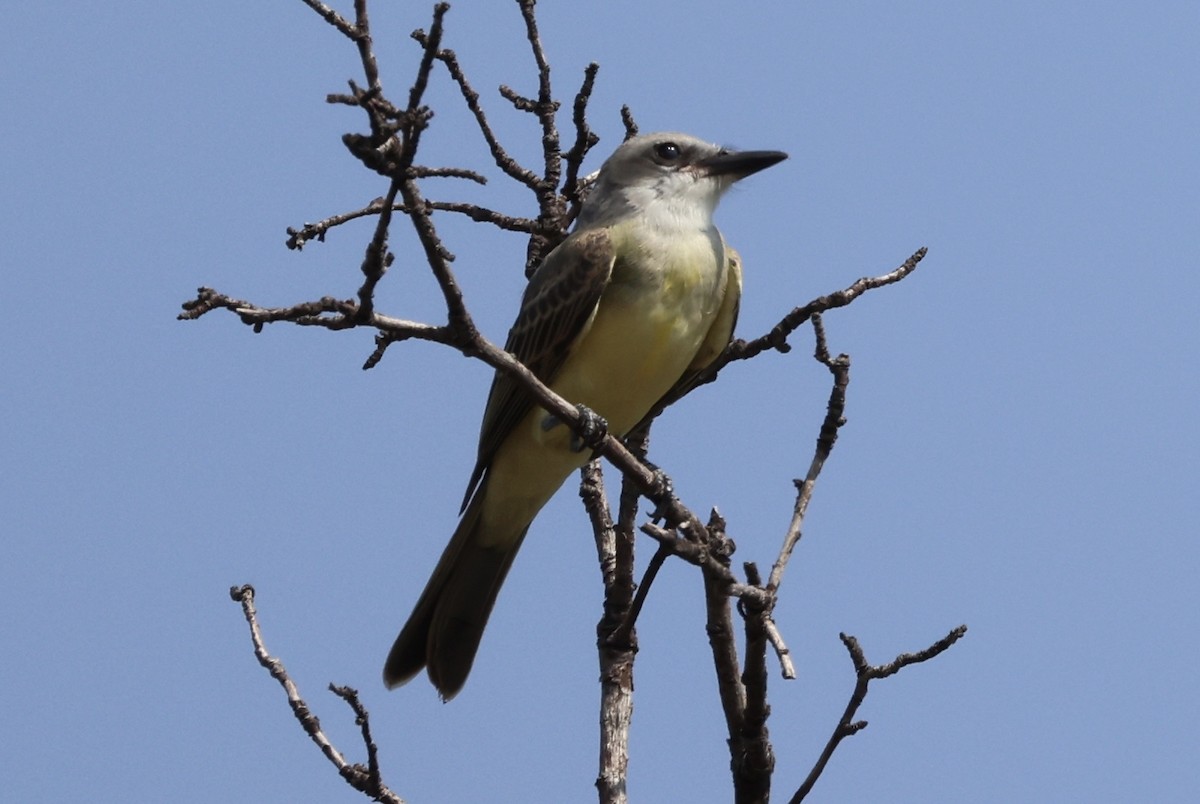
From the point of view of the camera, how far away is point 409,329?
3.77m

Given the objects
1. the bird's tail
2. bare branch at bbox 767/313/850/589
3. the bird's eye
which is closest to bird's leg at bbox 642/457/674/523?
bare branch at bbox 767/313/850/589

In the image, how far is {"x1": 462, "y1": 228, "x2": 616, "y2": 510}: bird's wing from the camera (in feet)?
20.9

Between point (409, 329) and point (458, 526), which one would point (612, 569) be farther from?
point (409, 329)

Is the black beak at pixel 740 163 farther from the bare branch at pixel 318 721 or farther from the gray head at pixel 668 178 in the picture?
the bare branch at pixel 318 721

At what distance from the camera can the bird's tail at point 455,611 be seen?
22.2 feet

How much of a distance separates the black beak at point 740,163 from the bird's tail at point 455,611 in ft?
6.41

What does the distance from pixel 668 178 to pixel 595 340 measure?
3.86ft

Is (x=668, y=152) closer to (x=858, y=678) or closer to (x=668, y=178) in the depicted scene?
(x=668, y=178)

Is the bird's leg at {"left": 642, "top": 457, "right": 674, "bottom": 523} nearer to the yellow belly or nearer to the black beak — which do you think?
the yellow belly

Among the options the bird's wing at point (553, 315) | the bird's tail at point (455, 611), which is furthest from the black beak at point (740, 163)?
the bird's tail at point (455, 611)

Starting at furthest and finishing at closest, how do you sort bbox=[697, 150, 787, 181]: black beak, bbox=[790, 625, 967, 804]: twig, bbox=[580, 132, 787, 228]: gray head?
bbox=[697, 150, 787, 181]: black beak, bbox=[580, 132, 787, 228]: gray head, bbox=[790, 625, 967, 804]: twig

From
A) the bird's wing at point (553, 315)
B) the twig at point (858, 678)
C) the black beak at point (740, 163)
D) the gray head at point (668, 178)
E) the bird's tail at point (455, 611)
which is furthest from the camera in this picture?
the black beak at point (740, 163)

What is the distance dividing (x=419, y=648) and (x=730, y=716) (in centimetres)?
257

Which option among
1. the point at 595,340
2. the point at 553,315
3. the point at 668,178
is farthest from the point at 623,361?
the point at 668,178
